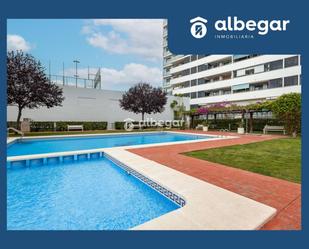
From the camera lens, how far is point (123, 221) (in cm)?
414

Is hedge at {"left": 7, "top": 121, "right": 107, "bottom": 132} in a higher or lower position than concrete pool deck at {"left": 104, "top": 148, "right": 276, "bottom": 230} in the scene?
higher

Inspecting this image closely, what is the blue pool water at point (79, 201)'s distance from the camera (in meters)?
4.12

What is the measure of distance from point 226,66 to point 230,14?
39.0m

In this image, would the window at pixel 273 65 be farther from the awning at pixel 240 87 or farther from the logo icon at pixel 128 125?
the logo icon at pixel 128 125

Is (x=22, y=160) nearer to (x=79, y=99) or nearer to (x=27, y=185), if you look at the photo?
(x=27, y=185)

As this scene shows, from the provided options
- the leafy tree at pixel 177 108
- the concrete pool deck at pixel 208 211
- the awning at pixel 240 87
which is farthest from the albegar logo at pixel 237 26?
the awning at pixel 240 87

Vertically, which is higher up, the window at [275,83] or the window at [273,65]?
the window at [273,65]

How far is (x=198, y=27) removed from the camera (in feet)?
7.59

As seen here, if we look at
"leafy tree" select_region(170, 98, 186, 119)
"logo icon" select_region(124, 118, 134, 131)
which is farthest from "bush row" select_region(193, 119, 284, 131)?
"logo icon" select_region(124, 118, 134, 131)

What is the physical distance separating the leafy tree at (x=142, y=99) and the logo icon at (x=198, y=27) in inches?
954

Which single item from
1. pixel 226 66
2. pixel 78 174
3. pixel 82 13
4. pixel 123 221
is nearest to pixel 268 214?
pixel 123 221

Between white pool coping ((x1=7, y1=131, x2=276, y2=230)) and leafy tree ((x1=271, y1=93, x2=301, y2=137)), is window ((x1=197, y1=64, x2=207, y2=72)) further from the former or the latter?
white pool coping ((x1=7, y1=131, x2=276, y2=230))

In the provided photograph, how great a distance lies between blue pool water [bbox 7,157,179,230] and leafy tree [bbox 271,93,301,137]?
17.1 meters

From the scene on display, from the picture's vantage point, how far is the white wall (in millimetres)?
22759
